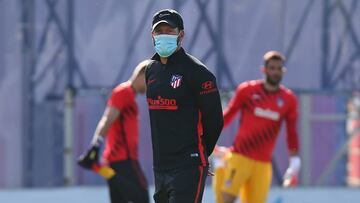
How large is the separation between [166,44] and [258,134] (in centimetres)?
266

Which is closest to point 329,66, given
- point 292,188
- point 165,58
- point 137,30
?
point 292,188

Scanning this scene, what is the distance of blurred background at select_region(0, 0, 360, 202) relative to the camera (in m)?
8.23

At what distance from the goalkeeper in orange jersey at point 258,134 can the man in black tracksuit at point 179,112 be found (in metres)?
2.42

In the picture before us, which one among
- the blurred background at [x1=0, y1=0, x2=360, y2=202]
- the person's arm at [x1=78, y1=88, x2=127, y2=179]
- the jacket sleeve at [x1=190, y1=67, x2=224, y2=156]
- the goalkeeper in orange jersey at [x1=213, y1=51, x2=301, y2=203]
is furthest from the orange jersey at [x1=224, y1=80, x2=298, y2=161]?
the jacket sleeve at [x1=190, y1=67, x2=224, y2=156]

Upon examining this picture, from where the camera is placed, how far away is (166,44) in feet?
15.2

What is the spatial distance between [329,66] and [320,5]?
550 millimetres

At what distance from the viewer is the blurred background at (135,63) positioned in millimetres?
8234

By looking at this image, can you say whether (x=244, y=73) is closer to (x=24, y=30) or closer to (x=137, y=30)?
(x=137, y=30)

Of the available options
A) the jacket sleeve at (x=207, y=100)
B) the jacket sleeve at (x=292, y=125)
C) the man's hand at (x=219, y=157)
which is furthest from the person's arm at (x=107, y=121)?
the jacket sleeve at (x=207, y=100)

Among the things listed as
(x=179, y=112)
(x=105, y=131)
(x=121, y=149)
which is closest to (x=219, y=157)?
(x=121, y=149)

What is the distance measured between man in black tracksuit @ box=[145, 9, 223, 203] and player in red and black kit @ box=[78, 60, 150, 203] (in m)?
1.84

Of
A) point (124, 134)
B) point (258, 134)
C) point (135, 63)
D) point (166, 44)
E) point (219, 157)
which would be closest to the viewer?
point (166, 44)

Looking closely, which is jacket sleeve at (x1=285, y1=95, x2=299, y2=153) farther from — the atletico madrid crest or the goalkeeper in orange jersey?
the atletico madrid crest

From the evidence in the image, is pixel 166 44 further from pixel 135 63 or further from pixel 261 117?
pixel 135 63
